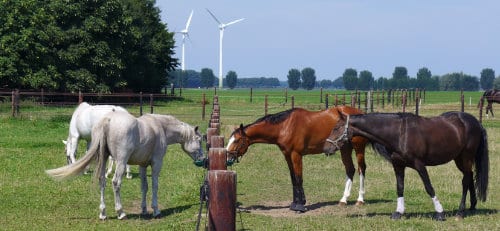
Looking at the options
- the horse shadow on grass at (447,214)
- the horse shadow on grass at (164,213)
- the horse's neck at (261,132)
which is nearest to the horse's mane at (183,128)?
the horse's neck at (261,132)

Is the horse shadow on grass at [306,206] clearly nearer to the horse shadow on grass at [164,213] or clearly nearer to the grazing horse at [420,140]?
the horse shadow on grass at [164,213]

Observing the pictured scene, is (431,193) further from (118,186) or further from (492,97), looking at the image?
(492,97)

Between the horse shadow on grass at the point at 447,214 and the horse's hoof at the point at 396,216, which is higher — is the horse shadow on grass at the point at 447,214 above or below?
below

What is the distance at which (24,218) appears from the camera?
1024 centimetres

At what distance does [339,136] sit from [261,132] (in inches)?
71.7

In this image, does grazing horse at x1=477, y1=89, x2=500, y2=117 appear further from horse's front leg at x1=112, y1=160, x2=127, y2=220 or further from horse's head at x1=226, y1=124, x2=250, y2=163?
horse's front leg at x1=112, y1=160, x2=127, y2=220

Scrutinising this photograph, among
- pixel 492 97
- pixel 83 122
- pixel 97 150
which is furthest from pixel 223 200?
pixel 492 97

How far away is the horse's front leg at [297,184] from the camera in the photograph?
37.9ft

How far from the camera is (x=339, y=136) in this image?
10477 mm

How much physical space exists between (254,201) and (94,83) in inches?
1212

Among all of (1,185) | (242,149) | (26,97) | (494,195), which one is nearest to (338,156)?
(494,195)

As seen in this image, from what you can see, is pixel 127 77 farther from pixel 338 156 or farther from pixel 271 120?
pixel 271 120

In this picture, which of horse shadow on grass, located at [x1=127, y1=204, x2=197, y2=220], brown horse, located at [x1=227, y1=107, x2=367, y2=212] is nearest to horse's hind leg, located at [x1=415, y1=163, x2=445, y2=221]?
brown horse, located at [x1=227, y1=107, x2=367, y2=212]

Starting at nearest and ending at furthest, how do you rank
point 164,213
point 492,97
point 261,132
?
1. point 164,213
2. point 261,132
3. point 492,97
